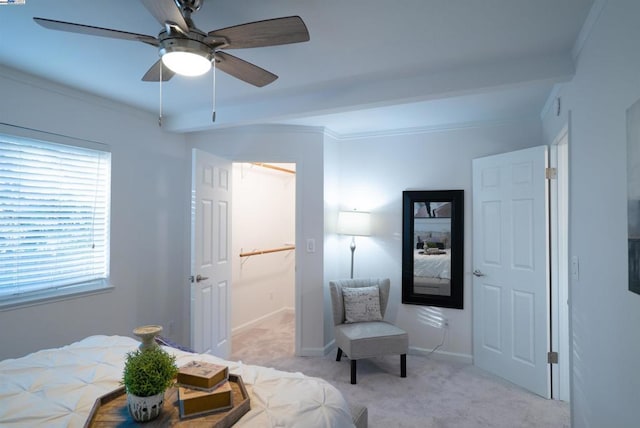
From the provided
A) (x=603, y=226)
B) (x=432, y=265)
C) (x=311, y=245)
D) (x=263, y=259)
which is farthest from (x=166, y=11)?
(x=263, y=259)

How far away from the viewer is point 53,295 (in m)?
2.60

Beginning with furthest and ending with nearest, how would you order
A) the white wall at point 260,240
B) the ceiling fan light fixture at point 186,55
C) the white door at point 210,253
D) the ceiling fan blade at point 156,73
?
the white wall at point 260,240, the white door at point 210,253, the ceiling fan blade at point 156,73, the ceiling fan light fixture at point 186,55

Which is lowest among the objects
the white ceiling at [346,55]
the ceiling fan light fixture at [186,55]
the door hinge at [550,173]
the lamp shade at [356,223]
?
the lamp shade at [356,223]

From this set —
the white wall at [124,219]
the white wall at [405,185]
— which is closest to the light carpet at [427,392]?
the white wall at [405,185]

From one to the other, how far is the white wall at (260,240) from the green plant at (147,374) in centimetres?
319

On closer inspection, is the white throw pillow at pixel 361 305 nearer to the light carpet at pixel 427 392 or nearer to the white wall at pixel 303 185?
the white wall at pixel 303 185

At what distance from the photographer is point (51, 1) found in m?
1.62

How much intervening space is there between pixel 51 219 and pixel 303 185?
2.19 m

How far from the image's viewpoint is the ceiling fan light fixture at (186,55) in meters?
1.42

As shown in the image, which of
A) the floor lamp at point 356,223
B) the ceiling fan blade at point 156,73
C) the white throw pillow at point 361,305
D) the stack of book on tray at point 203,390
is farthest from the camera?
the floor lamp at point 356,223

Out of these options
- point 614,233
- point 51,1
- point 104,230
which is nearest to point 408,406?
point 614,233

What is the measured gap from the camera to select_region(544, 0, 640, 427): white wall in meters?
1.32

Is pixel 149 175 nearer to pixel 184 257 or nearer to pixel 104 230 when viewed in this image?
pixel 104 230

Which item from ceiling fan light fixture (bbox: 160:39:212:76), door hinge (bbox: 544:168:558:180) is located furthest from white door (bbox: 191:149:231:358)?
door hinge (bbox: 544:168:558:180)
